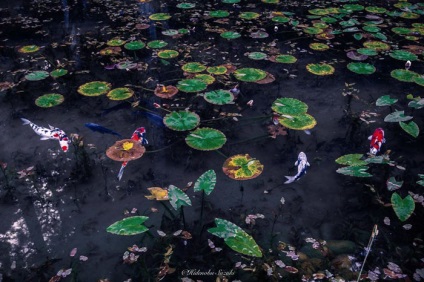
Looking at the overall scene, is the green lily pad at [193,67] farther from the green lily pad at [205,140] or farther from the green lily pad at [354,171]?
the green lily pad at [354,171]

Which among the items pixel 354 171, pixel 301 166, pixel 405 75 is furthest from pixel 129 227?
pixel 405 75

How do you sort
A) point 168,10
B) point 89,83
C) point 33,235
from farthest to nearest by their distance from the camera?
1. point 168,10
2. point 89,83
3. point 33,235

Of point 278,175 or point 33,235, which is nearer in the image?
point 33,235

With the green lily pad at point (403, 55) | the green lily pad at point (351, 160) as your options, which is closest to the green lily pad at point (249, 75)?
the green lily pad at point (351, 160)

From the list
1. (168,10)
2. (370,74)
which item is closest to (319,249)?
(370,74)

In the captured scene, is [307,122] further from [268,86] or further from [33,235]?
[33,235]

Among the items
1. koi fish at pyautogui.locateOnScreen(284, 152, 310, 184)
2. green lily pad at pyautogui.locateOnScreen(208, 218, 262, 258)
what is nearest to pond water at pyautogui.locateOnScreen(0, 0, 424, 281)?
green lily pad at pyautogui.locateOnScreen(208, 218, 262, 258)

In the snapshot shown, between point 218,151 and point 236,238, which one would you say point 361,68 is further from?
point 236,238
